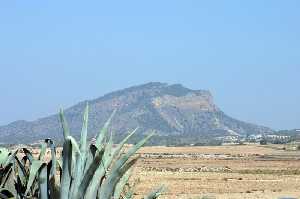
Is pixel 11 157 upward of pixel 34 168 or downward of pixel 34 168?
upward

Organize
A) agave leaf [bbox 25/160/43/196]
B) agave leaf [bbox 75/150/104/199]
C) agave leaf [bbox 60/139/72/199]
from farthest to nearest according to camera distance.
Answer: agave leaf [bbox 25/160/43/196] → agave leaf [bbox 60/139/72/199] → agave leaf [bbox 75/150/104/199]

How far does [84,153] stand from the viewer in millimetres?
4645

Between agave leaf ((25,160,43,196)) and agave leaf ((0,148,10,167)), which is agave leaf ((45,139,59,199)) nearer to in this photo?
agave leaf ((25,160,43,196))

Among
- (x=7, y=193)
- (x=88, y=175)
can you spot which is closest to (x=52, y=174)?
(x=88, y=175)

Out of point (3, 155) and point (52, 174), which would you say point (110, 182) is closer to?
point (52, 174)

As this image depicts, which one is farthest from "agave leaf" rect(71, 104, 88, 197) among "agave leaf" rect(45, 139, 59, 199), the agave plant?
"agave leaf" rect(45, 139, 59, 199)

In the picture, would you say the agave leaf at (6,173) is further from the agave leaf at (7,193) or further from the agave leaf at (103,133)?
the agave leaf at (103,133)

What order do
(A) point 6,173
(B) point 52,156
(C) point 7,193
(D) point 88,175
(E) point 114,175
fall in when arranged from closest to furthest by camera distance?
(D) point 88,175
(E) point 114,175
(B) point 52,156
(C) point 7,193
(A) point 6,173

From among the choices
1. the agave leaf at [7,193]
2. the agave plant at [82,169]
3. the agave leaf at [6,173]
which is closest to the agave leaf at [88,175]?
the agave plant at [82,169]

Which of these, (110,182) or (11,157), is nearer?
(110,182)

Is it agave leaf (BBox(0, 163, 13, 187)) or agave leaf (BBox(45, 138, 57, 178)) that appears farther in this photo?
agave leaf (BBox(0, 163, 13, 187))

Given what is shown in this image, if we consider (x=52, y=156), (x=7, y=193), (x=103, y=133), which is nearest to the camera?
(x=52, y=156)

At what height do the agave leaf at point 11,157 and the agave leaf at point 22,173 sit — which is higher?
the agave leaf at point 11,157

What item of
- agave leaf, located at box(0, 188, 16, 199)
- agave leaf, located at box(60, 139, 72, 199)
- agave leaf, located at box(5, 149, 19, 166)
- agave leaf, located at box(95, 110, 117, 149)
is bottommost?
agave leaf, located at box(0, 188, 16, 199)
